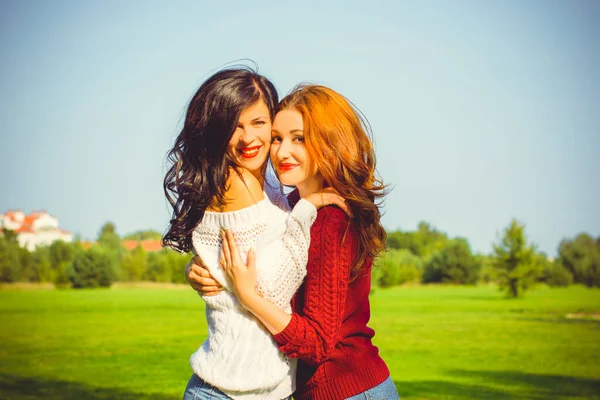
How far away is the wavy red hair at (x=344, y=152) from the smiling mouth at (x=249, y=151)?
0.88 ft

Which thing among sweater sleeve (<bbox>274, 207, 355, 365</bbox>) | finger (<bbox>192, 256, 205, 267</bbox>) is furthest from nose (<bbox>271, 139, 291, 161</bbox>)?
finger (<bbox>192, 256, 205, 267</bbox>)

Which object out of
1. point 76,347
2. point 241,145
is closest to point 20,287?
point 76,347

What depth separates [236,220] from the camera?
2.99 meters

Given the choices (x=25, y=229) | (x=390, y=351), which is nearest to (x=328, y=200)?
(x=390, y=351)

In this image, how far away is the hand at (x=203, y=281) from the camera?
9.84 feet

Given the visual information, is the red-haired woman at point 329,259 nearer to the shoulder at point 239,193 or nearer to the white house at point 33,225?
the shoulder at point 239,193

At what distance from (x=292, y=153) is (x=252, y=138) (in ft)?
0.67

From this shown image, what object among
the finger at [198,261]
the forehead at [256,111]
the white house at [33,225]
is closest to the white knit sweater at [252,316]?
the finger at [198,261]

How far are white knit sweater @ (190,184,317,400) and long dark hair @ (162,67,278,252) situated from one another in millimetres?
140

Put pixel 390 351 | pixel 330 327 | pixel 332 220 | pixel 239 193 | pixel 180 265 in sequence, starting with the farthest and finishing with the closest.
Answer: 1. pixel 180 265
2. pixel 390 351
3. pixel 239 193
4. pixel 332 220
5. pixel 330 327

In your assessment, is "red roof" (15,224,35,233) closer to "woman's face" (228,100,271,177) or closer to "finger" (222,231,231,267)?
"woman's face" (228,100,271,177)

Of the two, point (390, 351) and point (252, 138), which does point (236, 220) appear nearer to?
point (252, 138)

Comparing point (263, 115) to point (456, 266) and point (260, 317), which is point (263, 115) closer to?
point (260, 317)

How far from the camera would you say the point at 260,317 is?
2.80m
